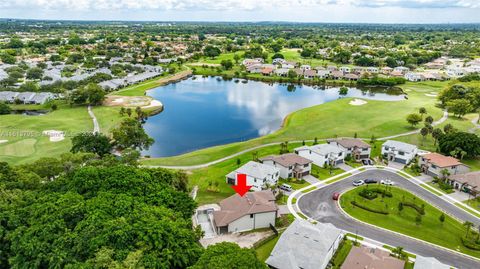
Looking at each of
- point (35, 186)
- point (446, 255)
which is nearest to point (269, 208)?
point (446, 255)

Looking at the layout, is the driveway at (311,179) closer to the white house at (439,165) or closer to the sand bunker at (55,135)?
the white house at (439,165)

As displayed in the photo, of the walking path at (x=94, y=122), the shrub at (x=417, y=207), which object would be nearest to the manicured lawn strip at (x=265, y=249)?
the shrub at (x=417, y=207)

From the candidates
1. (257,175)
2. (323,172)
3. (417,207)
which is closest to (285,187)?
(257,175)

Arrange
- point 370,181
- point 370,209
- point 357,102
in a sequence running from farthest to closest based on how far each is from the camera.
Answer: point 357,102 < point 370,181 < point 370,209

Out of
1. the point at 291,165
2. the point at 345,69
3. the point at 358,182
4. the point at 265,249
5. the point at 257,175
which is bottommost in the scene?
the point at 265,249

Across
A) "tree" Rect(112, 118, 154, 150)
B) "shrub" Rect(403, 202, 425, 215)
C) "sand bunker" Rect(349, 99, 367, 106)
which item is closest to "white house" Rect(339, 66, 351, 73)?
"sand bunker" Rect(349, 99, 367, 106)

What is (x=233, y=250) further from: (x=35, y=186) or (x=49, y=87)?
(x=49, y=87)

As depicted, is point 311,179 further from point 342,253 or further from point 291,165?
point 342,253
